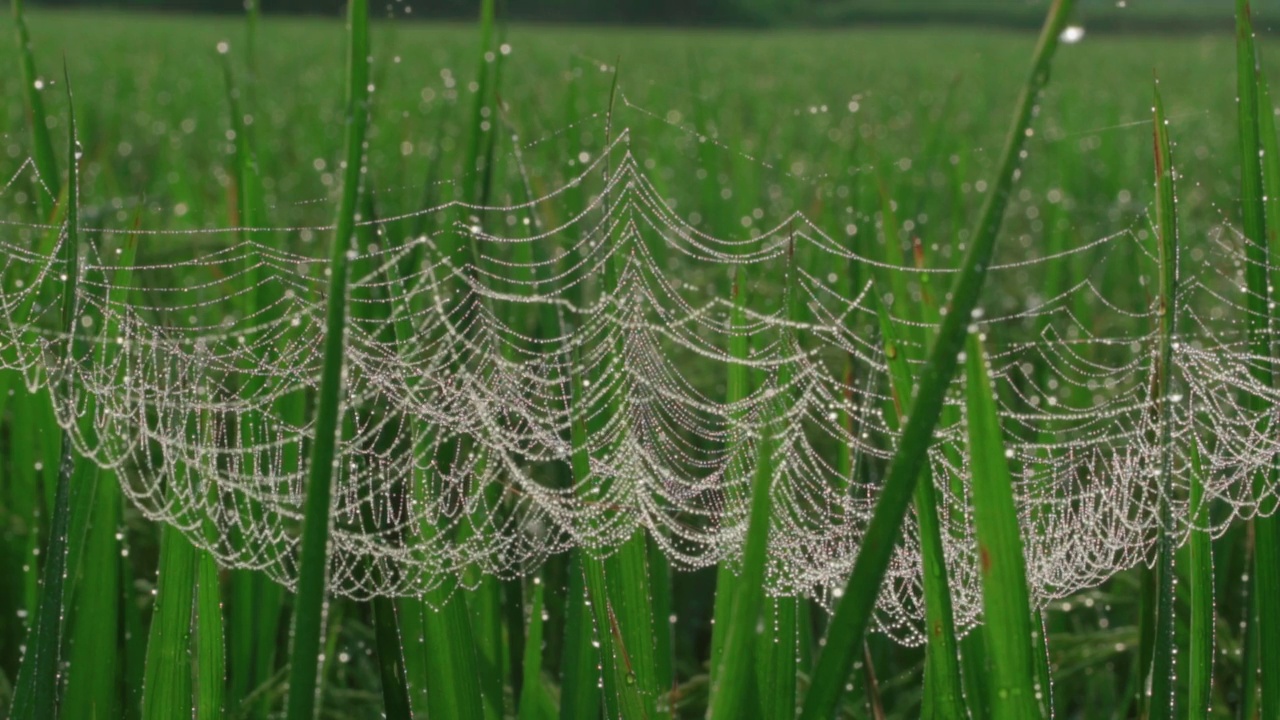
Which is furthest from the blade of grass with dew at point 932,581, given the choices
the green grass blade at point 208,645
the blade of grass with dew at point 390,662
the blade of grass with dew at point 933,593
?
the green grass blade at point 208,645

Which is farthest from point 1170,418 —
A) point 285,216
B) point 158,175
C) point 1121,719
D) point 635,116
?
point 635,116

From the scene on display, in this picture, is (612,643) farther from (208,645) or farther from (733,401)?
(208,645)

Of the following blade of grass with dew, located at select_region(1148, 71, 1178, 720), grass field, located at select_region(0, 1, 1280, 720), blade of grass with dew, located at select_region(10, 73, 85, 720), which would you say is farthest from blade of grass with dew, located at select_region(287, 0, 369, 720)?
blade of grass with dew, located at select_region(1148, 71, 1178, 720)

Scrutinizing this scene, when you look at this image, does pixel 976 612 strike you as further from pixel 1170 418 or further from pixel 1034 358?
pixel 1034 358

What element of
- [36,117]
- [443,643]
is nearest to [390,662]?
[443,643]

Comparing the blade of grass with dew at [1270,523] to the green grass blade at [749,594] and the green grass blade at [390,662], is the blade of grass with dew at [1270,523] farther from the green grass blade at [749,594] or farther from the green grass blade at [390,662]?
the green grass blade at [390,662]

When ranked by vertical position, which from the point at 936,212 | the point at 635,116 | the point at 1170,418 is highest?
the point at 635,116
